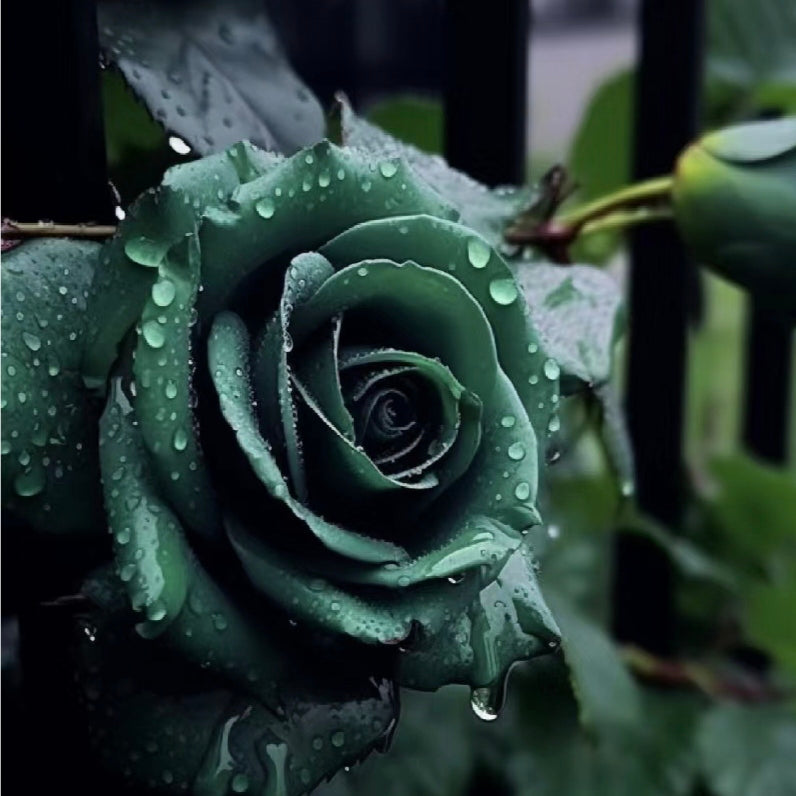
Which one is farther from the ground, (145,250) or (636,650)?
(145,250)

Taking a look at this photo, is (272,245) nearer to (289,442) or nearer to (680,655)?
(289,442)

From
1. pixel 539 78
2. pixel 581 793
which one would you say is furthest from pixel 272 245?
pixel 539 78

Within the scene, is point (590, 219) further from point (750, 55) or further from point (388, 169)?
point (750, 55)

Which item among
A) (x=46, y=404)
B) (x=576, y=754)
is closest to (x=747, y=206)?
(x=46, y=404)

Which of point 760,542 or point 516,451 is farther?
point 760,542

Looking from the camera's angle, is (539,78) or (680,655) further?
(539,78)
